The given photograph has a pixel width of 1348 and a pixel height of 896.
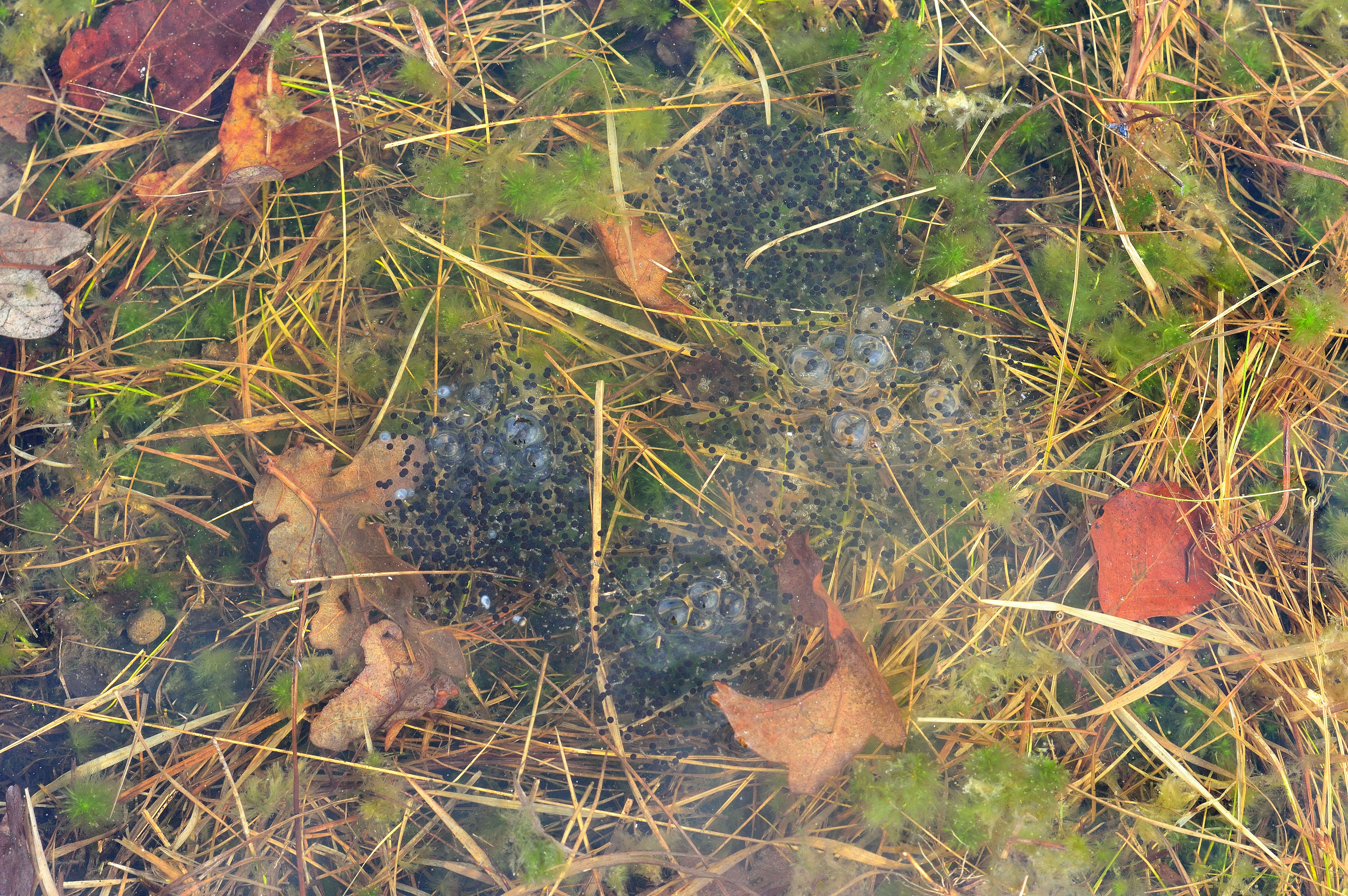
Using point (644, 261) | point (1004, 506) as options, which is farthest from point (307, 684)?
point (1004, 506)

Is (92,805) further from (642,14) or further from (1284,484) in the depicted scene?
(1284,484)

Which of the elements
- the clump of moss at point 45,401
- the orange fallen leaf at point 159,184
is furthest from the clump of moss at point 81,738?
the orange fallen leaf at point 159,184

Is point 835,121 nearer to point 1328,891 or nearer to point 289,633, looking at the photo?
point 289,633

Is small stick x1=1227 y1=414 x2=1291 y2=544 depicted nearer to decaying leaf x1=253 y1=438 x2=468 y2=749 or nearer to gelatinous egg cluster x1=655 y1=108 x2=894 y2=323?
gelatinous egg cluster x1=655 y1=108 x2=894 y2=323

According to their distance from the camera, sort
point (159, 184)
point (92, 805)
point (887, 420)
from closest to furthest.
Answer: point (92, 805) < point (887, 420) < point (159, 184)

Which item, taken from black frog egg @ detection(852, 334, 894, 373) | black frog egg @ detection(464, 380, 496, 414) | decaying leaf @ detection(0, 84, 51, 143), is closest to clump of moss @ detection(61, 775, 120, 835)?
black frog egg @ detection(464, 380, 496, 414)
